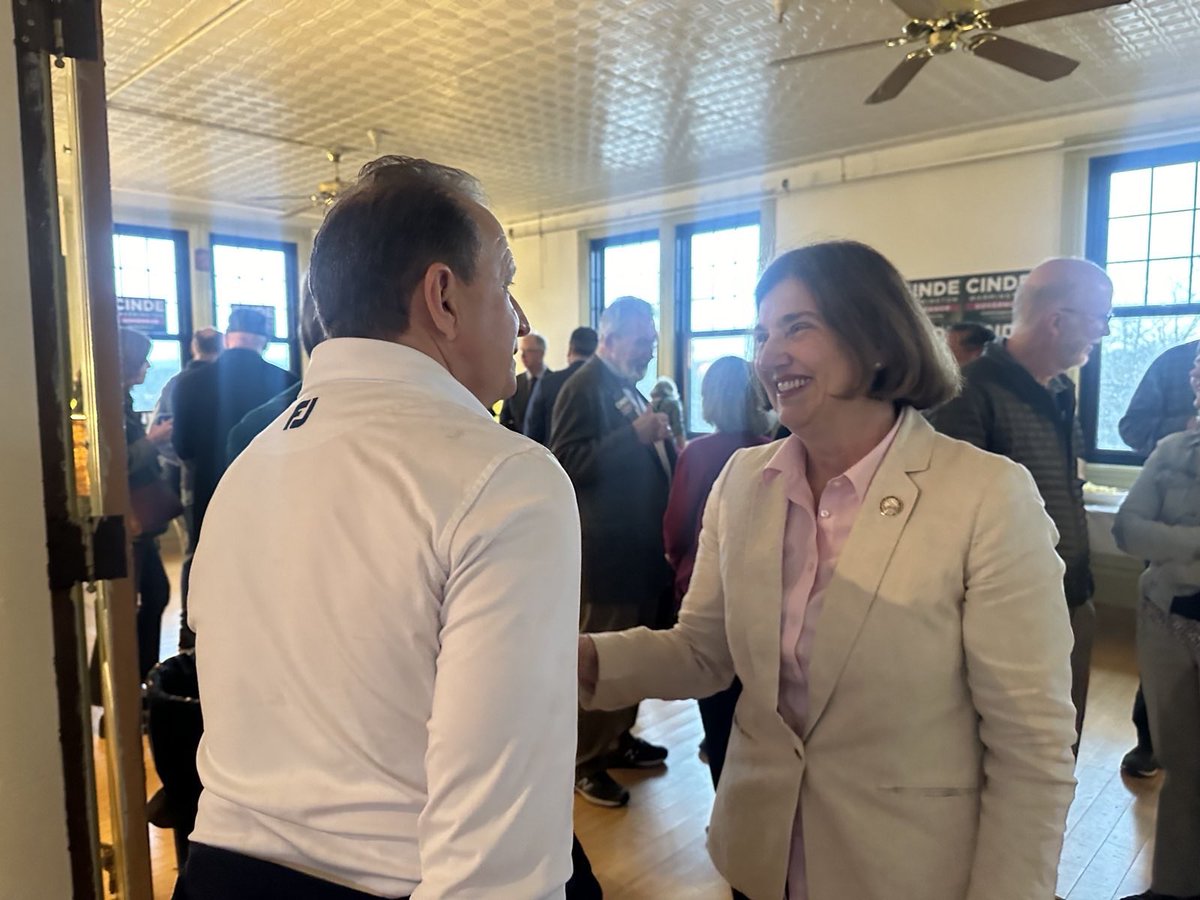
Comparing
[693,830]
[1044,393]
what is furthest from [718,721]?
[1044,393]

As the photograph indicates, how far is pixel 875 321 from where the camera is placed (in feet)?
4.14

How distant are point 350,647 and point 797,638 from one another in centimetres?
71

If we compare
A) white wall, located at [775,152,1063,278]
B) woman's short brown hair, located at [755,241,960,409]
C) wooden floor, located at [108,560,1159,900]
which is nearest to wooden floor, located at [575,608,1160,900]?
wooden floor, located at [108,560,1159,900]

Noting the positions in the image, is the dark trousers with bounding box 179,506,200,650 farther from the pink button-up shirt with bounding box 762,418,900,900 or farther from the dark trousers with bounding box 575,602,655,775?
the pink button-up shirt with bounding box 762,418,900,900

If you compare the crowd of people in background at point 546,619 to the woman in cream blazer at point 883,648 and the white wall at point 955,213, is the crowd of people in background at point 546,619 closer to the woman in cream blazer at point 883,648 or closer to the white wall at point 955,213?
the woman in cream blazer at point 883,648

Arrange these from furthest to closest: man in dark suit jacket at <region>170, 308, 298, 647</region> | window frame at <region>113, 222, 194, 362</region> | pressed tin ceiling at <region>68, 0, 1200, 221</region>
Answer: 1. window frame at <region>113, 222, 194, 362</region>
2. pressed tin ceiling at <region>68, 0, 1200, 221</region>
3. man in dark suit jacket at <region>170, 308, 298, 647</region>

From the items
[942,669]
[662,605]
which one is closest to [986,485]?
[942,669]

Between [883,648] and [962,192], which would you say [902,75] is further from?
[883,648]

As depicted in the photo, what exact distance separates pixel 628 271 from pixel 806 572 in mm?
7060

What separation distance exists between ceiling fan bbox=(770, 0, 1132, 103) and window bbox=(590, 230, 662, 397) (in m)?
4.07

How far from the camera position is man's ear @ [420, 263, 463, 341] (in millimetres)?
871

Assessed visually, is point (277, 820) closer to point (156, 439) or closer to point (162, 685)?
point (162, 685)

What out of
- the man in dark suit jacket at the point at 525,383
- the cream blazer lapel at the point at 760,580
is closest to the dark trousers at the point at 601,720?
the man in dark suit jacket at the point at 525,383

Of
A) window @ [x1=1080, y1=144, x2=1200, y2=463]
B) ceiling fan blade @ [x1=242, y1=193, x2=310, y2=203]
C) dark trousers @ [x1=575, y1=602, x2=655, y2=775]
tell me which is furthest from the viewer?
ceiling fan blade @ [x1=242, y1=193, x2=310, y2=203]
